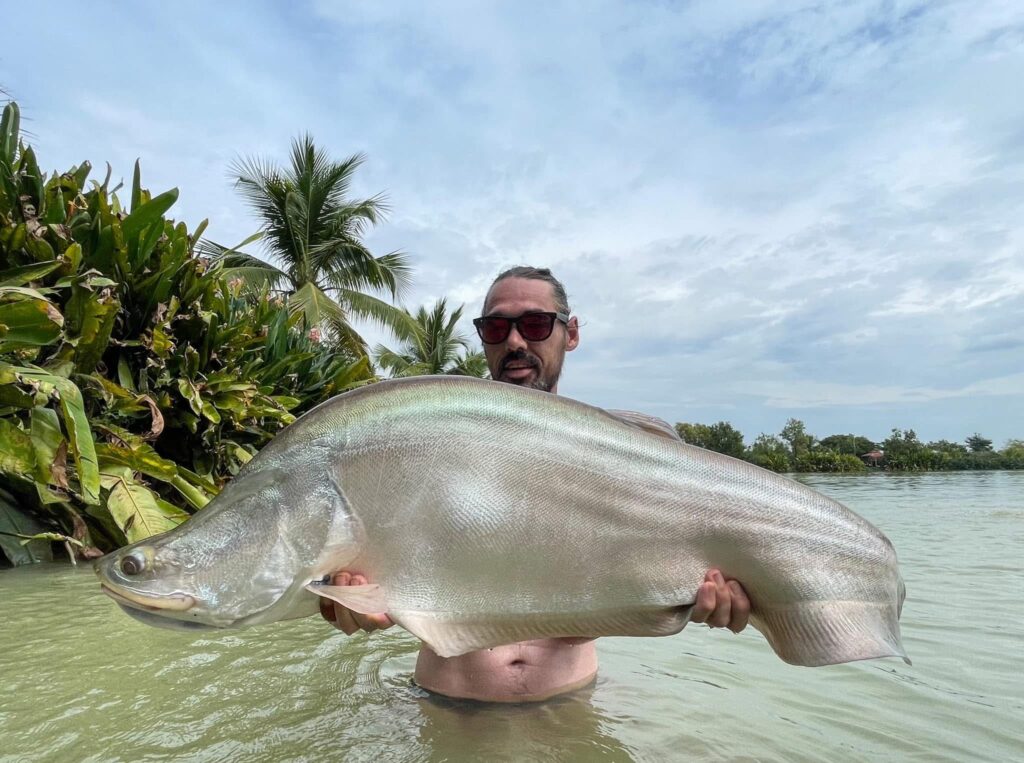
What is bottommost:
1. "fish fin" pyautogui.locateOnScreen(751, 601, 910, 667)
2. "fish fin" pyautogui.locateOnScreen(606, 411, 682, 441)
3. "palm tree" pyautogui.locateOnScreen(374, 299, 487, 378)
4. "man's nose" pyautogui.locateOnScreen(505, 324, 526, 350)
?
"fish fin" pyautogui.locateOnScreen(751, 601, 910, 667)

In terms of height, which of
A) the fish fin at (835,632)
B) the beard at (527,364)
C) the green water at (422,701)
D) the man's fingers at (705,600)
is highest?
the beard at (527,364)

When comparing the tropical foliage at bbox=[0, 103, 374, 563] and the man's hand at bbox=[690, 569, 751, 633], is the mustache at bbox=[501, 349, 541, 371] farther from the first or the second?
the tropical foliage at bbox=[0, 103, 374, 563]

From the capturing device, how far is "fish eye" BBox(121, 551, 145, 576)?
1.56 m

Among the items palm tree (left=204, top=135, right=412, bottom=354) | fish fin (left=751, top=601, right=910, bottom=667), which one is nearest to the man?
fish fin (left=751, top=601, right=910, bottom=667)

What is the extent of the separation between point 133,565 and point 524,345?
1.68 meters

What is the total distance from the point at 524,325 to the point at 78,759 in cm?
214

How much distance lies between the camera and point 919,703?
2.97 meters

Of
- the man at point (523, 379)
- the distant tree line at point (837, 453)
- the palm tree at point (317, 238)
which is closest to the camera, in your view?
the man at point (523, 379)

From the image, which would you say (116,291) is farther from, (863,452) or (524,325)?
(863,452)

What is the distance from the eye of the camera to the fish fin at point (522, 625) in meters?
1.66

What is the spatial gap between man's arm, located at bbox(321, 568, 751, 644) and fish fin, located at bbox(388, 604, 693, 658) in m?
0.05

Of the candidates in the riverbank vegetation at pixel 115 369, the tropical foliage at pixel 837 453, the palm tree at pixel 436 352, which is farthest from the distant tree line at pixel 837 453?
the riverbank vegetation at pixel 115 369

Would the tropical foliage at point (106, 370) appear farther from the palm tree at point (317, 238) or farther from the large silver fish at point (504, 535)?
the palm tree at point (317, 238)

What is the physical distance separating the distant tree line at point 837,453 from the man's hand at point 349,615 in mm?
35954
